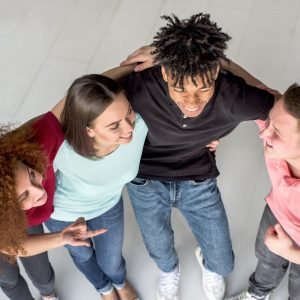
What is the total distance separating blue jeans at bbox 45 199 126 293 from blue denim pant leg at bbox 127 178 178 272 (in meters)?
0.07

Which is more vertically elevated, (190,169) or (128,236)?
(190,169)

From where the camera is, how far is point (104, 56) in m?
2.69

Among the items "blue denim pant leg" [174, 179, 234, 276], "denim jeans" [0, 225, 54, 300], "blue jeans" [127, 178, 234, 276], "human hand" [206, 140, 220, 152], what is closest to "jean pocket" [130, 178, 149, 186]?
A: "blue jeans" [127, 178, 234, 276]

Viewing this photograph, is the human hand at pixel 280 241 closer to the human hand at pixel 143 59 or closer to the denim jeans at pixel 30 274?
the human hand at pixel 143 59

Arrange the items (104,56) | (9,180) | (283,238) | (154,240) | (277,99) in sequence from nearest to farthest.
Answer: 1. (9,180)
2. (283,238)
3. (277,99)
4. (154,240)
5. (104,56)

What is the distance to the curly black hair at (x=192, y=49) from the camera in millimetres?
1263

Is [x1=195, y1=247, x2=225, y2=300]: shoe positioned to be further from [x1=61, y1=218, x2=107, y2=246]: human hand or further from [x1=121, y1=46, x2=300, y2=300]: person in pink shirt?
[x1=61, y1=218, x2=107, y2=246]: human hand

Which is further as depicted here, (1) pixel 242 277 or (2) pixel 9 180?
(1) pixel 242 277

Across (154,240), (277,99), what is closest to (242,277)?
(154,240)

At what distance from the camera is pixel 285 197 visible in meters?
1.41

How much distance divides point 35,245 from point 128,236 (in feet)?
2.44

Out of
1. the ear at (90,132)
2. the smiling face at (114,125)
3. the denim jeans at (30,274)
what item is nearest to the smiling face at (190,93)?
the smiling face at (114,125)

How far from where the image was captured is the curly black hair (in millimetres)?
1263

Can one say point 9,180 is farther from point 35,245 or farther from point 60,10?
point 60,10
